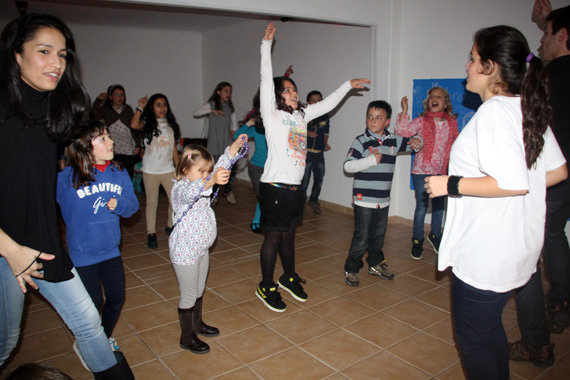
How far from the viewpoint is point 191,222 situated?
2.39m

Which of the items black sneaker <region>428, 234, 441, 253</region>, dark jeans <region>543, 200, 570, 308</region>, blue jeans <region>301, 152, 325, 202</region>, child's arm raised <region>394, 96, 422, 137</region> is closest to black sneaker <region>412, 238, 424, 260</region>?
black sneaker <region>428, 234, 441, 253</region>

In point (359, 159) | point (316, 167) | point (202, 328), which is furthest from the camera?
point (316, 167)

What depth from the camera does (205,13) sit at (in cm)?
723

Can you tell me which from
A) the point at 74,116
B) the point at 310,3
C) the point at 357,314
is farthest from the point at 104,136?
the point at 310,3

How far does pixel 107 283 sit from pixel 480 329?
→ 5.91 ft

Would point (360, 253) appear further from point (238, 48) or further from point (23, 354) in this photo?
point (238, 48)

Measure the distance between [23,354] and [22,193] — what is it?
5.16ft

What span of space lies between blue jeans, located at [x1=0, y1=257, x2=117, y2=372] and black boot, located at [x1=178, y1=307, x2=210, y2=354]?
72 centimetres

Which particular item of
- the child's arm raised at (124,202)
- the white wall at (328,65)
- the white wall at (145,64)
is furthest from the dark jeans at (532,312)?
the white wall at (145,64)

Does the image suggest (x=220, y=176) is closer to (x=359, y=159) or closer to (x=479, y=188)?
(x=479, y=188)

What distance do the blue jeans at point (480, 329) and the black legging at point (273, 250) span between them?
1.50 m

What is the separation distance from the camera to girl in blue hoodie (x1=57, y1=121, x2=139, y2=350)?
2.14 meters

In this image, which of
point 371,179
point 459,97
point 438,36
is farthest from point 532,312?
point 438,36

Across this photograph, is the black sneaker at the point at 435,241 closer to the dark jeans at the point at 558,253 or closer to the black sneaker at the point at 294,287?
the dark jeans at the point at 558,253
